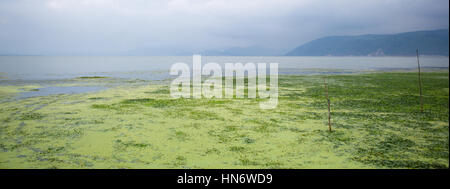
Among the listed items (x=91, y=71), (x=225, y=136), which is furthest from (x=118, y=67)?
(x=225, y=136)

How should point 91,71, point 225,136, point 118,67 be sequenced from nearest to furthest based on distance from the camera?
point 225,136
point 91,71
point 118,67

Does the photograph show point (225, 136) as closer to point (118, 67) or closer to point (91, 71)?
point (91, 71)

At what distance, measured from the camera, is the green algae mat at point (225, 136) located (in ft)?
13.5

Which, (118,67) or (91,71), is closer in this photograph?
(91,71)

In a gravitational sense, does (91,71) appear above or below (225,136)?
above

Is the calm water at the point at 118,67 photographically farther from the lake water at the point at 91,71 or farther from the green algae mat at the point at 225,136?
the green algae mat at the point at 225,136

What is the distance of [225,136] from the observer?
5379mm

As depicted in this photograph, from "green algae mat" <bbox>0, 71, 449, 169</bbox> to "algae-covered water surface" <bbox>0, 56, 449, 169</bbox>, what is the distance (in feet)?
0.06

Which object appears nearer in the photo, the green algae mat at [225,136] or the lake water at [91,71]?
the green algae mat at [225,136]

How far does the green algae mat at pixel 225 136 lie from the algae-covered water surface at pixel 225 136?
0.06 feet

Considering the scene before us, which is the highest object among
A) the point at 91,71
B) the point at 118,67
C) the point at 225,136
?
the point at 118,67

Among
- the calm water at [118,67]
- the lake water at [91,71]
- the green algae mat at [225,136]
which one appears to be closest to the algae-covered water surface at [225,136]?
the green algae mat at [225,136]

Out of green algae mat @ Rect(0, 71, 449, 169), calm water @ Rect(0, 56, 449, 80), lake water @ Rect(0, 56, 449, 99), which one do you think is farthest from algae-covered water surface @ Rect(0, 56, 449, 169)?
calm water @ Rect(0, 56, 449, 80)
